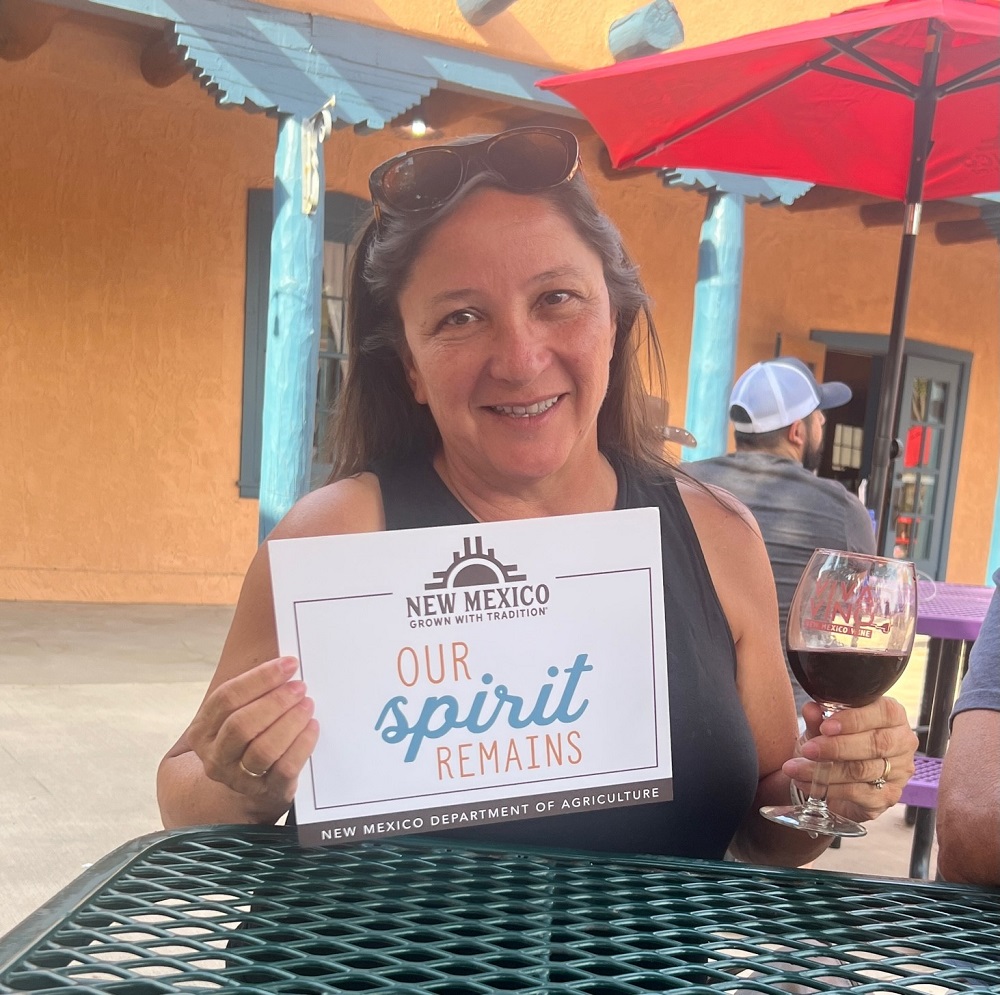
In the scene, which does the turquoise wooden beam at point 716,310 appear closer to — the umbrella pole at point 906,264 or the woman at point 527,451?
the umbrella pole at point 906,264

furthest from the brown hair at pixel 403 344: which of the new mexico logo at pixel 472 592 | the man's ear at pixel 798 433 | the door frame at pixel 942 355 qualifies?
the door frame at pixel 942 355

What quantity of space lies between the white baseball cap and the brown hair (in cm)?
164

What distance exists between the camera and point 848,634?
1071 millimetres

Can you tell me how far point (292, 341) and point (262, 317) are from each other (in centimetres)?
171

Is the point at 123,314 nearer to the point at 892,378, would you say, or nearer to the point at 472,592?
the point at 892,378

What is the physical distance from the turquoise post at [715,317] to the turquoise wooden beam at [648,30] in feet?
3.34

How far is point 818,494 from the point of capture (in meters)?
2.92

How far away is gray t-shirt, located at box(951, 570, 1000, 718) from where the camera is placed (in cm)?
133

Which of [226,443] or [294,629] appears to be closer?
[294,629]

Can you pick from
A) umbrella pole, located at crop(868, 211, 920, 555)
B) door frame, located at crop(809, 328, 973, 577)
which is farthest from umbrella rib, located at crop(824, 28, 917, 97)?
door frame, located at crop(809, 328, 973, 577)

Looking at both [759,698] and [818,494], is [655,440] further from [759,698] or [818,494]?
[818,494]

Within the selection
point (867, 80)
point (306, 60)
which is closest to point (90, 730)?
point (306, 60)

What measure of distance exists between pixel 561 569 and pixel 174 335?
6265 mm

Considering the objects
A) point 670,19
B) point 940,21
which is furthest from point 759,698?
point 670,19
